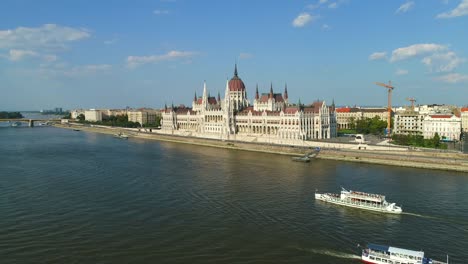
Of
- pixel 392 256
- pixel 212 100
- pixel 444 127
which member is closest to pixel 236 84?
pixel 212 100

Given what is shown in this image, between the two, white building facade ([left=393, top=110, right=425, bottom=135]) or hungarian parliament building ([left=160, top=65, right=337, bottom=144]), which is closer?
hungarian parliament building ([left=160, top=65, right=337, bottom=144])

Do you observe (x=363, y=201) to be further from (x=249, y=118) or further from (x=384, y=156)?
(x=249, y=118)

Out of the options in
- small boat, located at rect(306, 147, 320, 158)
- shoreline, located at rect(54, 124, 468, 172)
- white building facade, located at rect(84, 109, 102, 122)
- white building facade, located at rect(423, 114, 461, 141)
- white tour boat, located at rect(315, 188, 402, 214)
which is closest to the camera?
white tour boat, located at rect(315, 188, 402, 214)

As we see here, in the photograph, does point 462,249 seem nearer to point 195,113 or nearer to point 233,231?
point 233,231

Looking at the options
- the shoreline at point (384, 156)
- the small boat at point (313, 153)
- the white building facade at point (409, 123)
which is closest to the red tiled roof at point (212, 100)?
the shoreline at point (384, 156)

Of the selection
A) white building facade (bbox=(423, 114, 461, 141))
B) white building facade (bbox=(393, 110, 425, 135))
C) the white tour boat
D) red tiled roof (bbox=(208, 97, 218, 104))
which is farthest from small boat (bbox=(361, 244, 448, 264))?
red tiled roof (bbox=(208, 97, 218, 104))

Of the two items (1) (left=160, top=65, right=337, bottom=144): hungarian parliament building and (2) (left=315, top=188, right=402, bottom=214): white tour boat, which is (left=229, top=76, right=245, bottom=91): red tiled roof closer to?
(1) (left=160, top=65, right=337, bottom=144): hungarian parliament building
